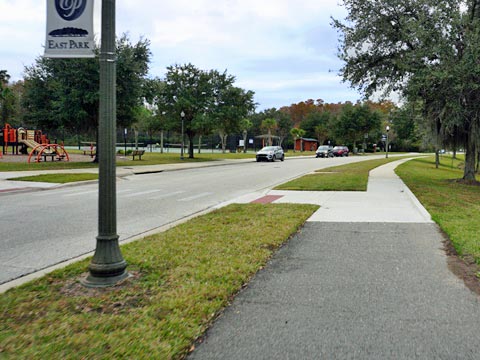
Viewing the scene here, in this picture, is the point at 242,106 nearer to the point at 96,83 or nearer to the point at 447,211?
the point at 96,83

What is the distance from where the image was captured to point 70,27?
449 centimetres

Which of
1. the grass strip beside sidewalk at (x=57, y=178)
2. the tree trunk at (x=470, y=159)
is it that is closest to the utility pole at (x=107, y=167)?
the grass strip beside sidewalk at (x=57, y=178)

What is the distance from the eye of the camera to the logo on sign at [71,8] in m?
4.44

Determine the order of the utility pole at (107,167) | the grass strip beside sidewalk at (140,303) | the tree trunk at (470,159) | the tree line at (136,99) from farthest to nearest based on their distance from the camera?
the tree line at (136,99) → the tree trunk at (470,159) → the utility pole at (107,167) → the grass strip beside sidewalk at (140,303)

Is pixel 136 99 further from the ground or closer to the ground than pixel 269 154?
further from the ground

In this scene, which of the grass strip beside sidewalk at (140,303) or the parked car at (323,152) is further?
the parked car at (323,152)

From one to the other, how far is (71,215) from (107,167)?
5.41 m

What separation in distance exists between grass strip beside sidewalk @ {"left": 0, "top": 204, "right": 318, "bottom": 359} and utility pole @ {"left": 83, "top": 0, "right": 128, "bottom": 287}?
230 mm

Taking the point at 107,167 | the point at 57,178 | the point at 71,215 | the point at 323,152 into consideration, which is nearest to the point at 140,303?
the point at 107,167

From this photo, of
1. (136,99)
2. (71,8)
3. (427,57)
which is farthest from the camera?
(136,99)

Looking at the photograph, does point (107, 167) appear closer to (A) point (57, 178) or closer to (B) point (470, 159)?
(A) point (57, 178)

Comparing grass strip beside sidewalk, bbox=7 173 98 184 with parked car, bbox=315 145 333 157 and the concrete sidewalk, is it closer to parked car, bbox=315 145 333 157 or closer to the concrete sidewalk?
the concrete sidewalk

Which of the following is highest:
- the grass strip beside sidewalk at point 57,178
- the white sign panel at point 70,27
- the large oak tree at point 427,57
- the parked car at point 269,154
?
the large oak tree at point 427,57

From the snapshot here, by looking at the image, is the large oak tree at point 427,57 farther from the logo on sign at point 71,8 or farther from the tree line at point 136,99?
the logo on sign at point 71,8
